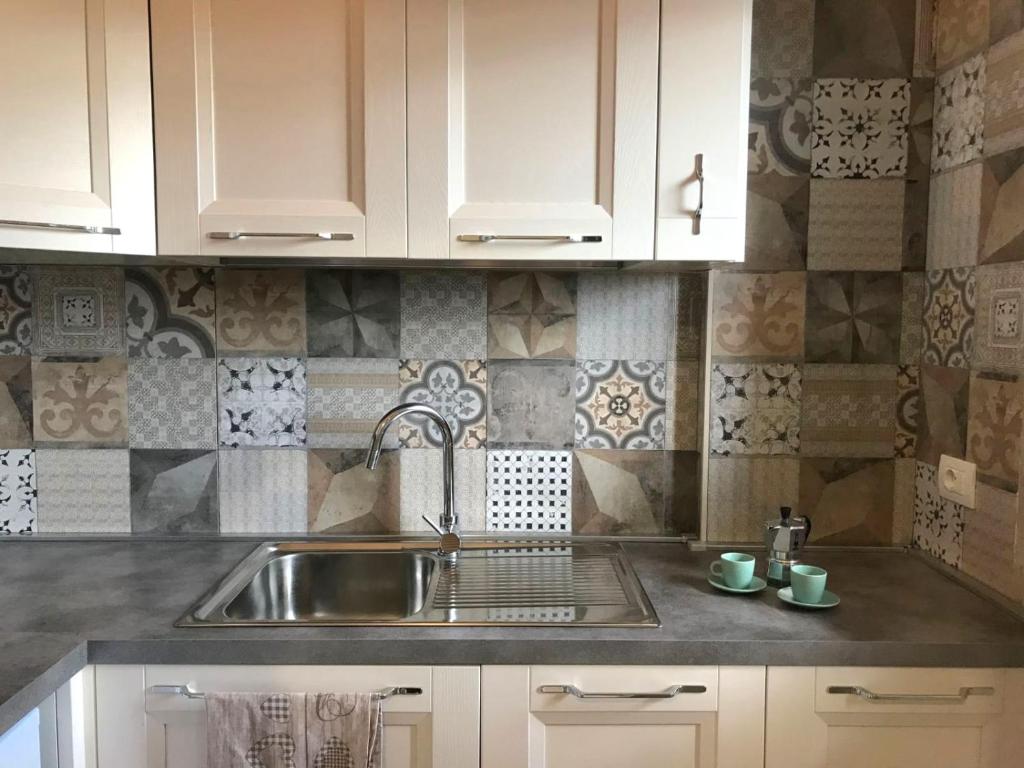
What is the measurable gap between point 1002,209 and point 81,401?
207 cm

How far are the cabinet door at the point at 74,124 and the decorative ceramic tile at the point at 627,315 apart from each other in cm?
100

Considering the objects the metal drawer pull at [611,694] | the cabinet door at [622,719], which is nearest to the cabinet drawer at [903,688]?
the cabinet door at [622,719]

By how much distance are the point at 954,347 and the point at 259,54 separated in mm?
1571

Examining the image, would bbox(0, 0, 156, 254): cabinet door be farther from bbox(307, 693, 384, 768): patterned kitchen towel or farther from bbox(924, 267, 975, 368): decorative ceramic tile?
bbox(924, 267, 975, 368): decorative ceramic tile

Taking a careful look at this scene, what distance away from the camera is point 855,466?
195 centimetres

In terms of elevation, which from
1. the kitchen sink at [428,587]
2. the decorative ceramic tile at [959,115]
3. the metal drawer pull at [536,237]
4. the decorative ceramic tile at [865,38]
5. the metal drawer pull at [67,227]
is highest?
the decorative ceramic tile at [865,38]

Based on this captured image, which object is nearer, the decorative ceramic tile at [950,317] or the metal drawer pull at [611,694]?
the metal drawer pull at [611,694]

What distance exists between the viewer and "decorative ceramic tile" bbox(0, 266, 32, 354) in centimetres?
192

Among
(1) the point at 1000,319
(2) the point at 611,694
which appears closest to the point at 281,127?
(2) the point at 611,694

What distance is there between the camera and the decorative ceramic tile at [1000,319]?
1514 mm

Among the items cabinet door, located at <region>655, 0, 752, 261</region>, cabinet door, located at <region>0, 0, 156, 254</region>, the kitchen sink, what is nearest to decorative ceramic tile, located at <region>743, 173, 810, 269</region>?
cabinet door, located at <region>655, 0, 752, 261</region>

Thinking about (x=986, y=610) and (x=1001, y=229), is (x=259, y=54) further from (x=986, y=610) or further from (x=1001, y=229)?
(x=986, y=610)

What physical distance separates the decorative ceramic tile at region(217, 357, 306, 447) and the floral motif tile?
254 mm

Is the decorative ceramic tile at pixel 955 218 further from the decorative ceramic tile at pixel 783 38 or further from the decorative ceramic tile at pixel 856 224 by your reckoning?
the decorative ceramic tile at pixel 783 38
